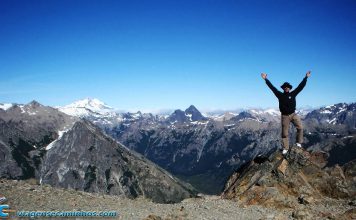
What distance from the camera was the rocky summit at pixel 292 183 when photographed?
95.1 feet

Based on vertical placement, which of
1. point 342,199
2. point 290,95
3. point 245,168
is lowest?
point 342,199

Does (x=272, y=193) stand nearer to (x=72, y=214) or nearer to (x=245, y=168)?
(x=245, y=168)

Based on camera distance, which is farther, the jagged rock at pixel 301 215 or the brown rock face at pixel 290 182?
the brown rock face at pixel 290 182

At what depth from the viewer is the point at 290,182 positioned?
104 ft

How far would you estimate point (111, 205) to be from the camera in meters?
24.5

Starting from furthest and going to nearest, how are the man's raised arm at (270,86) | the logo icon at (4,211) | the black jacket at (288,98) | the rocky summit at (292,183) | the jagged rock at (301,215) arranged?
the man's raised arm at (270,86) → the black jacket at (288,98) → the rocky summit at (292,183) → the jagged rock at (301,215) → the logo icon at (4,211)

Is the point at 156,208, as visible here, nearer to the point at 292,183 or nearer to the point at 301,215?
the point at 301,215

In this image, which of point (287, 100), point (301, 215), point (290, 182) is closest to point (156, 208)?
point (301, 215)

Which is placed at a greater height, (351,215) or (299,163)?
(299,163)

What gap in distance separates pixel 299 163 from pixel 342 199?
15.4ft

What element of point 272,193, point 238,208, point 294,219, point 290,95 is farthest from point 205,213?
point 290,95

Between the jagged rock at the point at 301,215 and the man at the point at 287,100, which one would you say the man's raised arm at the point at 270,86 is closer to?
the man at the point at 287,100

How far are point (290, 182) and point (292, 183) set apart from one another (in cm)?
18

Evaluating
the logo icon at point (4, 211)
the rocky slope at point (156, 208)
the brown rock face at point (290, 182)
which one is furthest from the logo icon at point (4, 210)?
the brown rock face at point (290, 182)
